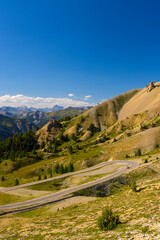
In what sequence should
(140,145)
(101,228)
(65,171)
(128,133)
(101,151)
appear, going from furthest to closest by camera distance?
(128,133), (101,151), (140,145), (65,171), (101,228)

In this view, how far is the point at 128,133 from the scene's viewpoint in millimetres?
134000

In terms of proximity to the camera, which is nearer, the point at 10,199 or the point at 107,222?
the point at 107,222

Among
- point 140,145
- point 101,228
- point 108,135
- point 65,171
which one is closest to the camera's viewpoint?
point 101,228

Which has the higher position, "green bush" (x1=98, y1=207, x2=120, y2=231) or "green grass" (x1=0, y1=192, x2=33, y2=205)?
"green bush" (x1=98, y1=207, x2=120, y2=231)

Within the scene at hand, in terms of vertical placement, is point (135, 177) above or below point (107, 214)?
below

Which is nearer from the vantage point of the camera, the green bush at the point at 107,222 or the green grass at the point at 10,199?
the green bush at the point at 107,222

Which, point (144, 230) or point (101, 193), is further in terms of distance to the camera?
point (101, 193)

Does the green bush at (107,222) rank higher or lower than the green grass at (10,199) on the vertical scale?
higher

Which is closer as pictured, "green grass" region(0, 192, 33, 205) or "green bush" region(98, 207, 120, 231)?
"green bush" region(98, 207, 120, 231)

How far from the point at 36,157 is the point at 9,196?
8798 centimetres

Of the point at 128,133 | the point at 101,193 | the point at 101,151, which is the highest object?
the point at 128,133

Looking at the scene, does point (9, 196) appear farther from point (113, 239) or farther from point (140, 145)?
point (140, 145)

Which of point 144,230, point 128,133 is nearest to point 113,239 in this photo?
point 144,230

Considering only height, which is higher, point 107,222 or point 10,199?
point 107,222
